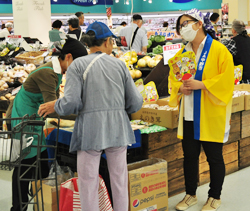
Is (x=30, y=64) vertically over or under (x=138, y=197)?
over

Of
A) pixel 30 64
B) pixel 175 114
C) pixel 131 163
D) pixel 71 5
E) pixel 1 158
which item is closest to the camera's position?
pixel 1 158

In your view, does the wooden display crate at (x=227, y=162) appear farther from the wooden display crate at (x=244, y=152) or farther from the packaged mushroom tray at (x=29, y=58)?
the packaged mushroom tray at (x=29, y=58)

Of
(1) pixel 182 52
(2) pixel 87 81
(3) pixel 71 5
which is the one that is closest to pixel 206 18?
(1) pixel 182 52

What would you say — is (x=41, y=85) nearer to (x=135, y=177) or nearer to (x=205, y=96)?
(x=135, y=177)

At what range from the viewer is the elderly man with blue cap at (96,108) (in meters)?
2.14

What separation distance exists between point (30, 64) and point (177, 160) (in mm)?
3248

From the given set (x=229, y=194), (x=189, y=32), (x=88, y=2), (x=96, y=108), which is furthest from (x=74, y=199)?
(x=88, y=2)

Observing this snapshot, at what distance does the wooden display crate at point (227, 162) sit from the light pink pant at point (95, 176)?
1.63 m

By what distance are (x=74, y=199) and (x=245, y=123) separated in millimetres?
2529

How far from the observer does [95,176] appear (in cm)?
223

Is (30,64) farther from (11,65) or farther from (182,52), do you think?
(182,52)

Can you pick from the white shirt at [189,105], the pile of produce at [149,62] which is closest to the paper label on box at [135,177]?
the white shirt at [189,105]

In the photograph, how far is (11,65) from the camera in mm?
5801

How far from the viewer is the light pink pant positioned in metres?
2.21
